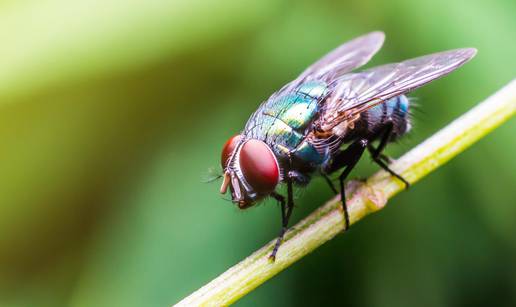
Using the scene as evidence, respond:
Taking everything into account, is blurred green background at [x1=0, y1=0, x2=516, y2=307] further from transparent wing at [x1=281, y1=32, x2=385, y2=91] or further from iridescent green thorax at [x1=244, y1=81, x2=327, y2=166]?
iridescent green thorax at [x1=244, y1=81, x2=327, y2=166]

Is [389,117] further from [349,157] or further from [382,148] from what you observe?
[349,157]

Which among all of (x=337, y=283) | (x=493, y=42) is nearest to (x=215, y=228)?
(x=337, y=283)

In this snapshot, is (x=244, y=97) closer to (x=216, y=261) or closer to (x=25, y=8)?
(x=216, y=261)

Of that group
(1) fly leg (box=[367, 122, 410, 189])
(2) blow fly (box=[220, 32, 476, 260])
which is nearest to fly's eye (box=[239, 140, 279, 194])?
(2) blow fly (box=[220, 32, 476, 260])

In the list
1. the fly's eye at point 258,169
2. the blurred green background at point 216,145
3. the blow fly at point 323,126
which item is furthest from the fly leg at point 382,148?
the fly's eye at point 258,169

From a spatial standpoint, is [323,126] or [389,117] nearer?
[323,126]

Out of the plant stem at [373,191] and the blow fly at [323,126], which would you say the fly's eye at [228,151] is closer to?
the blow fly at [323,126]

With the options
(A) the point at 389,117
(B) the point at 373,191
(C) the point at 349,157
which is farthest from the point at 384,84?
(B) the point at 373,191
